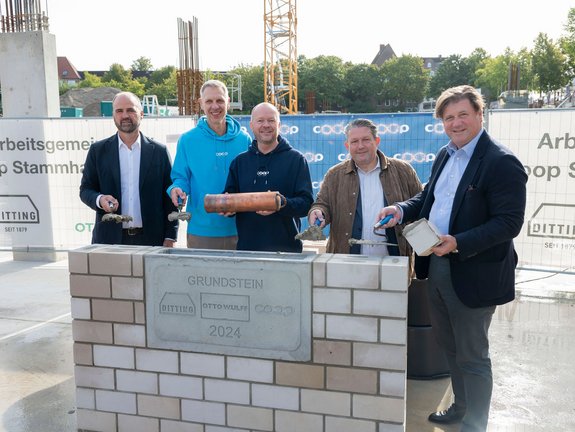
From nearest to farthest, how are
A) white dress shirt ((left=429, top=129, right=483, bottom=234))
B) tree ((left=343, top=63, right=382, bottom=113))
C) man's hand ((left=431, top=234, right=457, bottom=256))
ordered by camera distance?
man's hand ((left=431, top=234, right=457, bottom=256))
white dress shirt ((left=429, top=129, right=483, bottom=234))
tree ((left=343, top=63, right=382, bottom=113))

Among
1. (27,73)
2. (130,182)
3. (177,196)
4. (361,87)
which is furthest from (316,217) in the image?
(361,87)

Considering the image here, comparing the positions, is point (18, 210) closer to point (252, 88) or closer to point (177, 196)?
point (177, 196)

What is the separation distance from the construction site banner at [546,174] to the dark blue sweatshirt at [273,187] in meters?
3.75

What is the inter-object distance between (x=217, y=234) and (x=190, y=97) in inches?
1115

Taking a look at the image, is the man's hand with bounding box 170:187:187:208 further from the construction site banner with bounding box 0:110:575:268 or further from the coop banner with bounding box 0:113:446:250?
the coop banner with bounding box 0:113:446:250

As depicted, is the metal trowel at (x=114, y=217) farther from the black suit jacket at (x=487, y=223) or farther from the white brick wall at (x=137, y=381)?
the black suit jacket at (x=487, y=223)

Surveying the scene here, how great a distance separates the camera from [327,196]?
11.1 feet

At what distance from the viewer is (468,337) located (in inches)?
106

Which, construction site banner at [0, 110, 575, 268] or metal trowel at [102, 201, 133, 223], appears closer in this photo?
metal trowel at [102, 201, 133, 223]

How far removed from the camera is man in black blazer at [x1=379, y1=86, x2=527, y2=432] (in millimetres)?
2498

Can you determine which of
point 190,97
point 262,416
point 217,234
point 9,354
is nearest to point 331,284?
point 262,416

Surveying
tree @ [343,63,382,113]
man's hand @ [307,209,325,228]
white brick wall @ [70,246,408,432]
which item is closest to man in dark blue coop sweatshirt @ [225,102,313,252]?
man's hand @ [307,209,325,228]

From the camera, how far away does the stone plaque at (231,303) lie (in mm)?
2453

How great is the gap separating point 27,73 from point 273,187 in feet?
18.9
